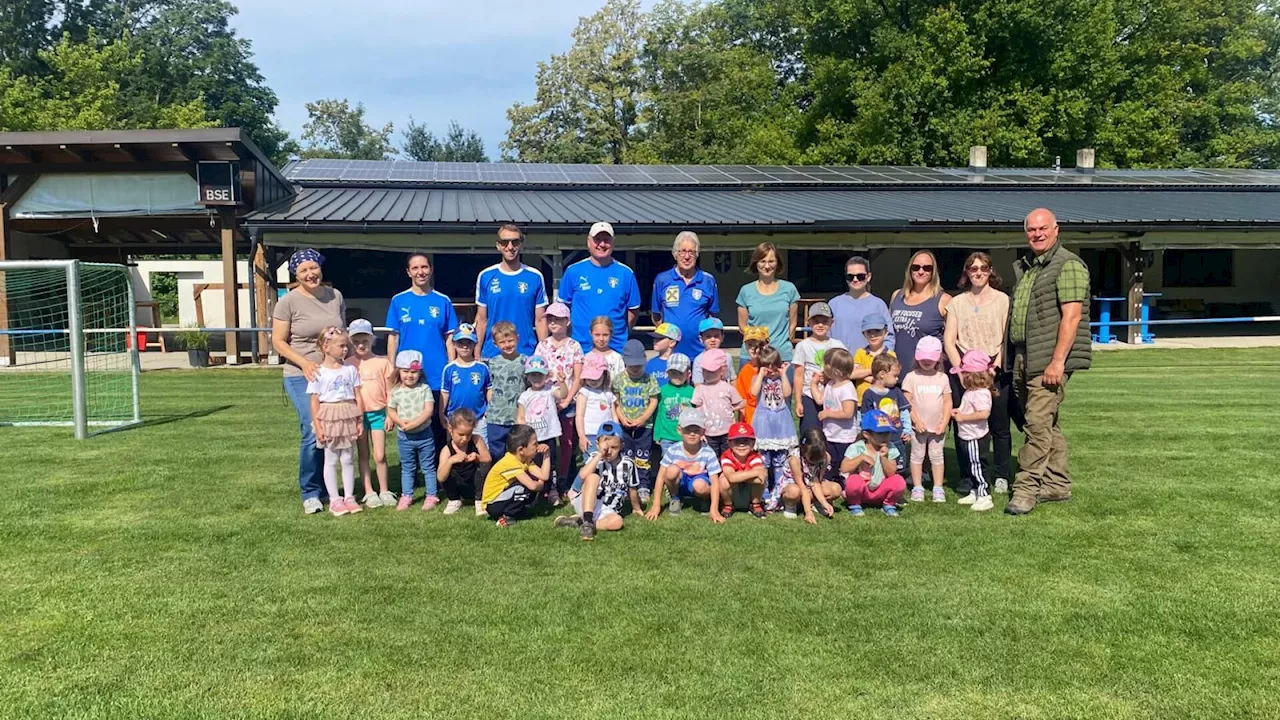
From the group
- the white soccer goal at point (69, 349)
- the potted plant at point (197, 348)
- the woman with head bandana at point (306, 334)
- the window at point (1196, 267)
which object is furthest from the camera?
the window at point (1196, 267)

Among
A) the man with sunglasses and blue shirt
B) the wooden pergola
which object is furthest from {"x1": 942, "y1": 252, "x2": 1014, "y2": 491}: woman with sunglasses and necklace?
the wooden pergola

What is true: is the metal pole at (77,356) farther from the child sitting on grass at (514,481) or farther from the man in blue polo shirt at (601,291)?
the man in blue polo shirt at (601,291)

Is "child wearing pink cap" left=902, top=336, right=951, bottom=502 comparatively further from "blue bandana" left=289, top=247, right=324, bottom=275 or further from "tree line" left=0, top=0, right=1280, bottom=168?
"tree line" left=0, top=0, right=1280, bottom=168

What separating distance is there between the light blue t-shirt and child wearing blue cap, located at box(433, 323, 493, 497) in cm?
176

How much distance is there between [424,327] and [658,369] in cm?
159

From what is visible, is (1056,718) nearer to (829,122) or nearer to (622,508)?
(622,508)

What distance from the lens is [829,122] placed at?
1196 inches

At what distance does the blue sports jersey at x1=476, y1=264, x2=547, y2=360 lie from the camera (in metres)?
5.68

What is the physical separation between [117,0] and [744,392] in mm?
56182

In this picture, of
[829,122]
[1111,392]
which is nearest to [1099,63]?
[829,122]

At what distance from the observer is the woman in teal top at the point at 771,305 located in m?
5.67

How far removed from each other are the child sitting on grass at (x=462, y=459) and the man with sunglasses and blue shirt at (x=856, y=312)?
2.53 meters

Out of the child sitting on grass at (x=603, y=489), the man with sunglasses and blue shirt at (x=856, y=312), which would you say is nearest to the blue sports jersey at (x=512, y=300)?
the child sitting on grass at (x=603, y=489)

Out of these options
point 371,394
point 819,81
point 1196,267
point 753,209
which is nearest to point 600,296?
point 371,394
